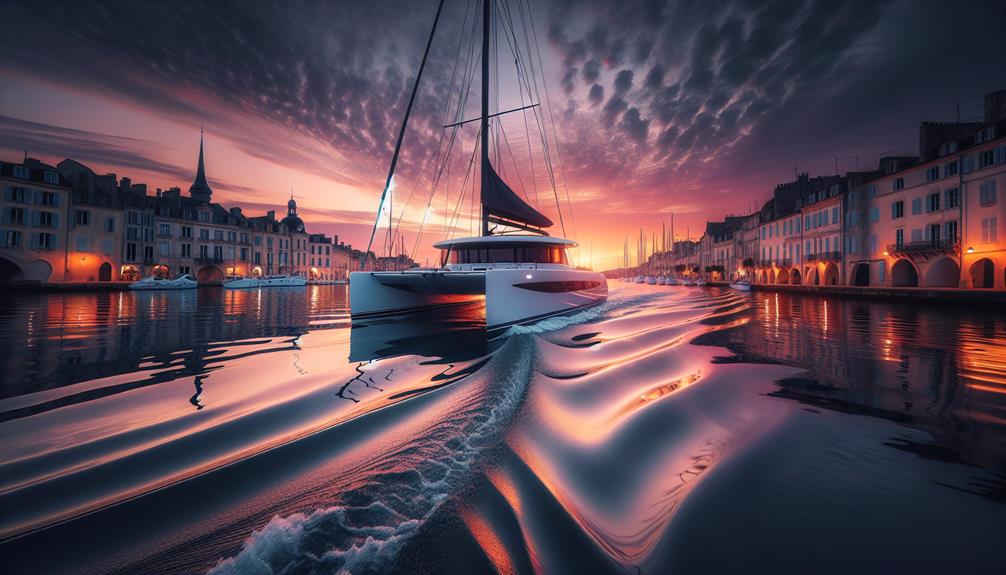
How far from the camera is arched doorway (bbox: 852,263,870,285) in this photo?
26.2m

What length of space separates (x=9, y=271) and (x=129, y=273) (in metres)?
7.94

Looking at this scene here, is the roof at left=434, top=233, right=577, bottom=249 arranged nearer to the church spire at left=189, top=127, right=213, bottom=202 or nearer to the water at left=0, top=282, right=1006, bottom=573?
the water at left=0, top=282, right=1006, bottom=573

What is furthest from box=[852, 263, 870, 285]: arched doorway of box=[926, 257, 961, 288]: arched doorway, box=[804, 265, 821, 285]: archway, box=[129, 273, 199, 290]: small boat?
box=[129, 273, 199, 290]: small boat

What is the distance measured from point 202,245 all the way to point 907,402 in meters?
59.3

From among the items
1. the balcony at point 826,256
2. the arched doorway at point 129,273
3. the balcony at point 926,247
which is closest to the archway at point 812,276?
the balcony at point 826,256

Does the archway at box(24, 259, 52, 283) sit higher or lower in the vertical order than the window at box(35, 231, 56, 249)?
lower

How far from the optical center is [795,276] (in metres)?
34.1

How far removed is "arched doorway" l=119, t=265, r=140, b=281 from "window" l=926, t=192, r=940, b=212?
6823 cm

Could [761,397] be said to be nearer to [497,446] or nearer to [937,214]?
[497,446]

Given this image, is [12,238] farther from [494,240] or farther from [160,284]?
[494,240]

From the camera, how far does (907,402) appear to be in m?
3.44

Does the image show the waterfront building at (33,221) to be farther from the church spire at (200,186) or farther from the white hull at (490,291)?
the white hull at (490,291)

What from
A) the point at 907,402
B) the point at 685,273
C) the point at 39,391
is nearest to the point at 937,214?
the point at 907,402

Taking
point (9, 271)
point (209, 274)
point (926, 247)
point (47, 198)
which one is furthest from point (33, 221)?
point (926, 247)
